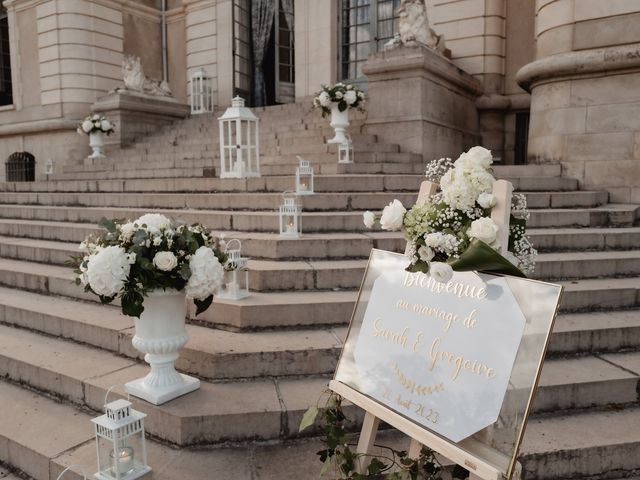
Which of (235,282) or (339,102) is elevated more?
(339,102)

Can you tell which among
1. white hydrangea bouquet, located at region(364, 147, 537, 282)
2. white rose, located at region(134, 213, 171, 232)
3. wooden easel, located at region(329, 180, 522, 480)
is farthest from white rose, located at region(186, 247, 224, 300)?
white hydrangea bouquet, located at region(364, 147, 537, 282)

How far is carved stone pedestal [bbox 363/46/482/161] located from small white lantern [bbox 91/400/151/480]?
7.00m

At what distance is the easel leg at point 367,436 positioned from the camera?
7.75 feet

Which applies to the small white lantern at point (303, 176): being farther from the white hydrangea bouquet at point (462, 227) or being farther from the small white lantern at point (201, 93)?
the small white lantern at point (201, 93)

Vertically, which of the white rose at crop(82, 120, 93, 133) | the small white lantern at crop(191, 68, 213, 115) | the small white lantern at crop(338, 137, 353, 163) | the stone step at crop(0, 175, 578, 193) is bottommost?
the stone step at crop(0, 175, 578, 193)

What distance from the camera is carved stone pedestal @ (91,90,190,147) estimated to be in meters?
12.7

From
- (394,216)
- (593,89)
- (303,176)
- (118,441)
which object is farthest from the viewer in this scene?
(593,89)

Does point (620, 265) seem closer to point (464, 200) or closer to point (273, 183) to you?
point (464, 200)

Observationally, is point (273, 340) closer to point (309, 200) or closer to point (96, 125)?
point (309, 200)

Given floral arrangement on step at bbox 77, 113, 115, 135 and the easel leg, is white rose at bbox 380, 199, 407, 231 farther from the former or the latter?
floral arrangement on step at bbox 77, 113, 115, 135

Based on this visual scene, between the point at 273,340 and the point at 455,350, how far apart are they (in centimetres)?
199

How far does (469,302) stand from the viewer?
2031 mm

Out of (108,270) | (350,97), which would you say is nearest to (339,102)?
(350,97)

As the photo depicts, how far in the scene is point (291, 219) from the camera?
525cm
